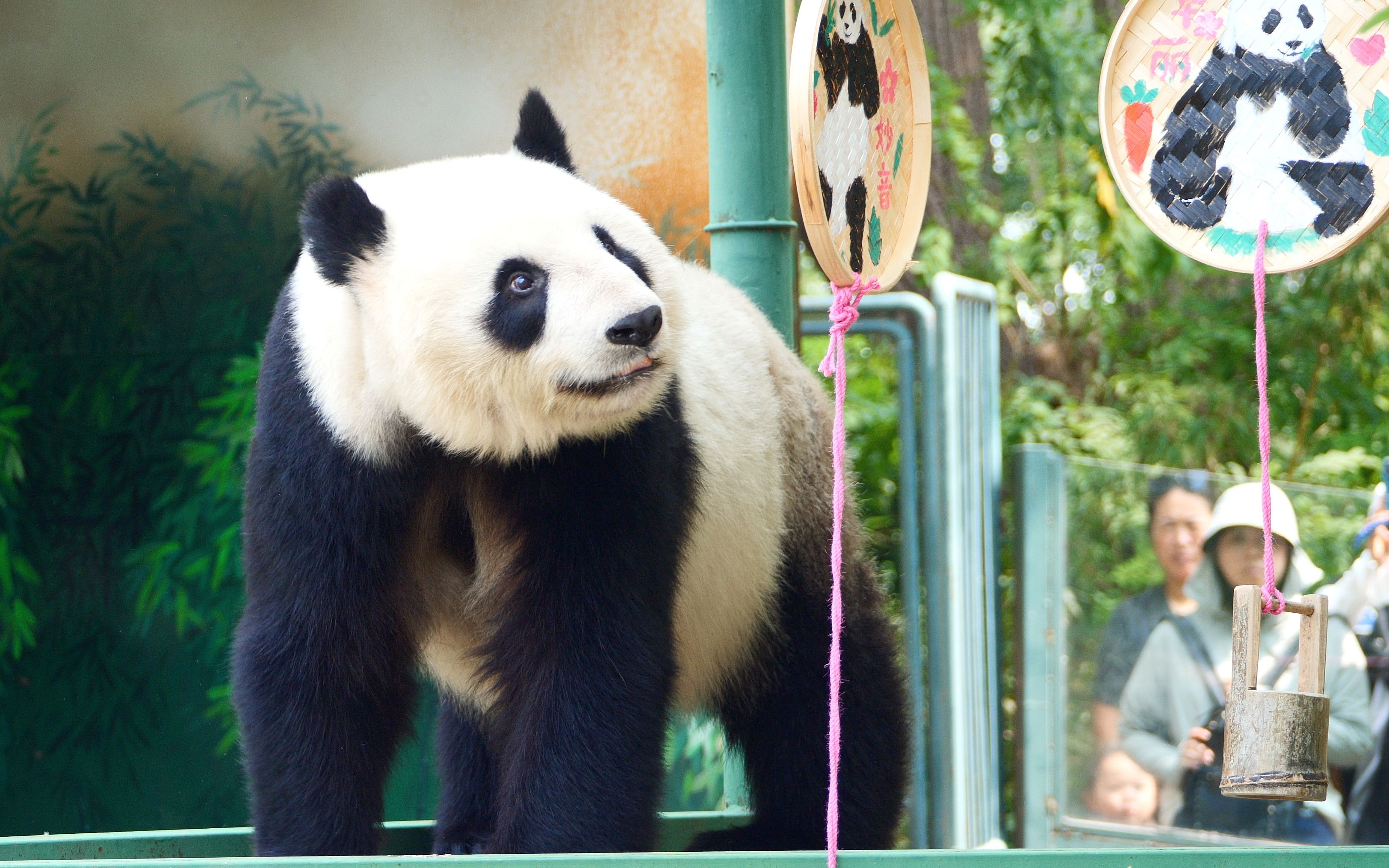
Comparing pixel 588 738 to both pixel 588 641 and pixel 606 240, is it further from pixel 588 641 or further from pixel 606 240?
pixel 606 240

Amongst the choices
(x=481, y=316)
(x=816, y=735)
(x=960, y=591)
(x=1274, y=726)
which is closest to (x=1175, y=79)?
(x=1274, y=726)

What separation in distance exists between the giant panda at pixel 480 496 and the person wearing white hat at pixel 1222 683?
2.83 metres

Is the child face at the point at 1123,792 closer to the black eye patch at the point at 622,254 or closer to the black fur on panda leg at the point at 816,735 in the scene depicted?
the black fur on panda leg at the point at 816,735

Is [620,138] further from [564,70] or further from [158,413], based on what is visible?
[158,413]

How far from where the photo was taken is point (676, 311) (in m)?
1.77

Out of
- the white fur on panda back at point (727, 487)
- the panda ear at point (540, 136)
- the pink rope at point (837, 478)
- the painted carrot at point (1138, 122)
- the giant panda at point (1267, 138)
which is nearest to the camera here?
the pink rope at point (837, 478)

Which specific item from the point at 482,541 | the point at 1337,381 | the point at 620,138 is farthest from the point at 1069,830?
the point at 482,541

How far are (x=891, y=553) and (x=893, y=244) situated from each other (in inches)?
191

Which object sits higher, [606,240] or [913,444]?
[913,444]

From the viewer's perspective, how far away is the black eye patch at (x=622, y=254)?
171 cm

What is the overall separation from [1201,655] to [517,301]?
11.6ft

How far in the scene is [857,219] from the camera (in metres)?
1.61

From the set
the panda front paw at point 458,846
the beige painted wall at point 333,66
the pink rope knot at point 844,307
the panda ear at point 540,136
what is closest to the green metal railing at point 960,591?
the beige painted wall at point 333,66

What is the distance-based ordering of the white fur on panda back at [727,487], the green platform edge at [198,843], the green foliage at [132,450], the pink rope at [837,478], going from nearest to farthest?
the pink rope at [837,478], the green platform edge at [198,843], the white fur on panda back at [727,487], the green foliage at [132,450]
